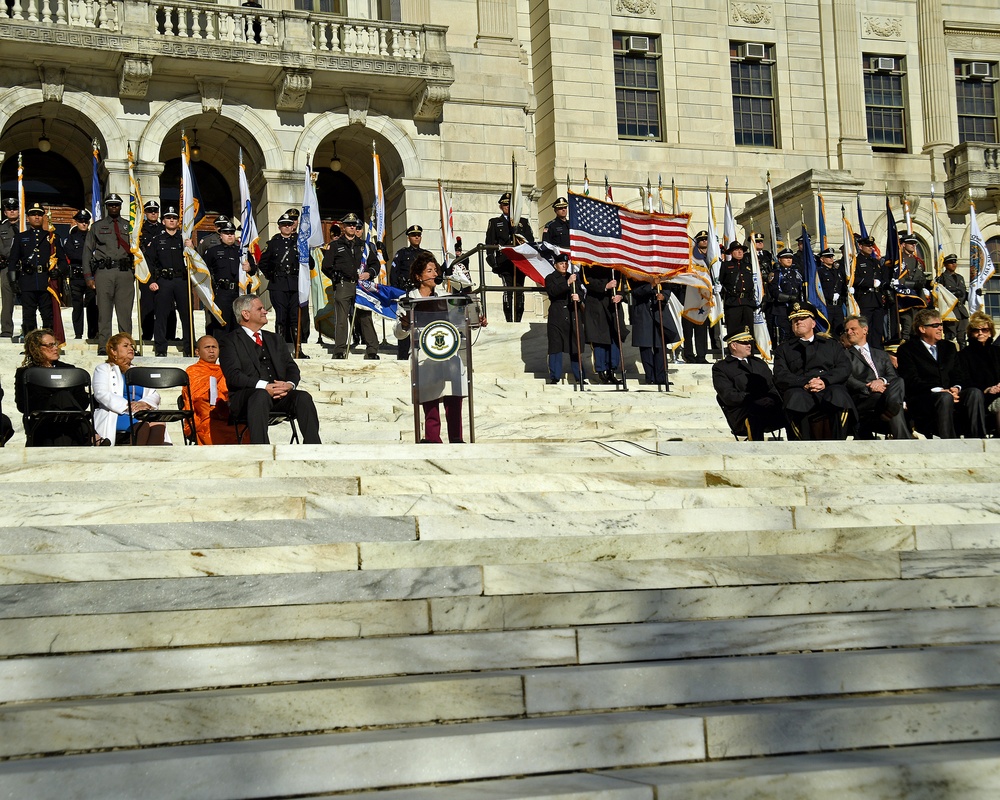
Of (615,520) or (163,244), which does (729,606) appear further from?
(163,244)

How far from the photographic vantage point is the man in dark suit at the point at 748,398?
457 inches

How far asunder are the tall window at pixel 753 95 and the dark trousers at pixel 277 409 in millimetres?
19456

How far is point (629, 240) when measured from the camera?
14.8 meters

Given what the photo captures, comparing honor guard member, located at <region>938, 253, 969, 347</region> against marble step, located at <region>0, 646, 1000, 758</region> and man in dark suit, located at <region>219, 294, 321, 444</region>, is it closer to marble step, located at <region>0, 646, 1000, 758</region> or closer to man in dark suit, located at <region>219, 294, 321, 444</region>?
man in dark suit, located at <region>219, 294, 321, 444</region>

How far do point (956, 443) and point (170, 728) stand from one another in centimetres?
679

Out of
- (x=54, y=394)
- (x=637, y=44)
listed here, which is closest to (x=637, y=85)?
(x=637, y=44)

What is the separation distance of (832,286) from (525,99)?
25.7 ft

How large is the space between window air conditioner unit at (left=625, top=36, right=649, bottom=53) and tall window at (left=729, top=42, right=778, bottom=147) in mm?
2053

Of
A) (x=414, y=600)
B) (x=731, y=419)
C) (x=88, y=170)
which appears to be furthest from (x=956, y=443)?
(x=88, y=170)

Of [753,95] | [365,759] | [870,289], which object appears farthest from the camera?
[753,95]

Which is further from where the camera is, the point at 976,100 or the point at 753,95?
the point at 976,100

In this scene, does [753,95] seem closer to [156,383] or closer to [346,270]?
[346,270]

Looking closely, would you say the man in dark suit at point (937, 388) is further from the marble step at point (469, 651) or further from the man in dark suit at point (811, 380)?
the marble step at point (469, 651)

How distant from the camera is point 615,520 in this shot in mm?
7188
